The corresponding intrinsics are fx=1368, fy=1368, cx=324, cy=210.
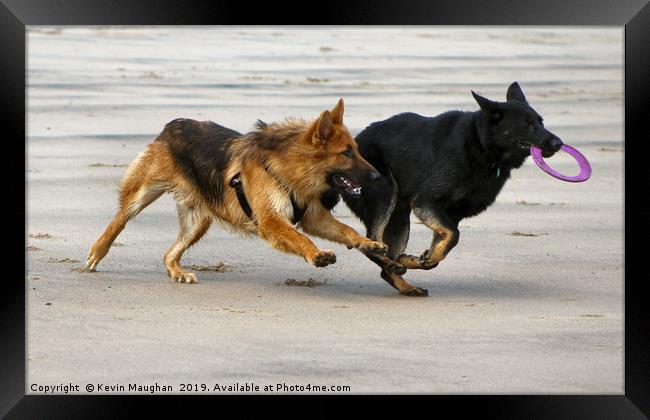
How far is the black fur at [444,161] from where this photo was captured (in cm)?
964

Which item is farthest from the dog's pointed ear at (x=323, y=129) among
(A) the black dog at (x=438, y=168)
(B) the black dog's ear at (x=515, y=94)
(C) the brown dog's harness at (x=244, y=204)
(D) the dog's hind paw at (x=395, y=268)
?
(B) the black dog's ear at (x=515, y=94)

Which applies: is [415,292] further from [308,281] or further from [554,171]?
[554,171]

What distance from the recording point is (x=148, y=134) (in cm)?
1664

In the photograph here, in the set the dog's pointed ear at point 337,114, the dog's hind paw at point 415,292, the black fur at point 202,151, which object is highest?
the dog's pointed ear at point 337,114

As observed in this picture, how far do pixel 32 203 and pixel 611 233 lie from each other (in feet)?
17.5

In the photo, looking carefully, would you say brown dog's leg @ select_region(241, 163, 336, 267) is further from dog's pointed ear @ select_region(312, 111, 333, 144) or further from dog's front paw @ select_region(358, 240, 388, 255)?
dog's pointed ear @ select_region(312, 111, 333, 144)

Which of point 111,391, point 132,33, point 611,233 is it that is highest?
point 111,391

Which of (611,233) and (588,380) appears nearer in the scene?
(588,380)

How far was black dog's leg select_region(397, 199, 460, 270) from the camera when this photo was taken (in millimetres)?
9680

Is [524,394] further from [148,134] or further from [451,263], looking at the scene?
[148,134]

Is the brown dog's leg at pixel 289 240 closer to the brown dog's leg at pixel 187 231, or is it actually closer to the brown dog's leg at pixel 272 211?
the brown dog's leg at pixel 272 211

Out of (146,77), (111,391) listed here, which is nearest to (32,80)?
(146,77)

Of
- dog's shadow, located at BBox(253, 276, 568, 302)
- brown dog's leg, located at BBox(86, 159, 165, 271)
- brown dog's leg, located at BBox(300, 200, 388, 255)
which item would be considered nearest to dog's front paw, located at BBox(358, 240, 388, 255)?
brown dog's leg, located at BBox(300, 200, 388, 255)

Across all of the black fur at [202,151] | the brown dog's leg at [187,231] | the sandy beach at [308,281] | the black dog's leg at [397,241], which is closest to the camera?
the sandy beach at [308,281]
